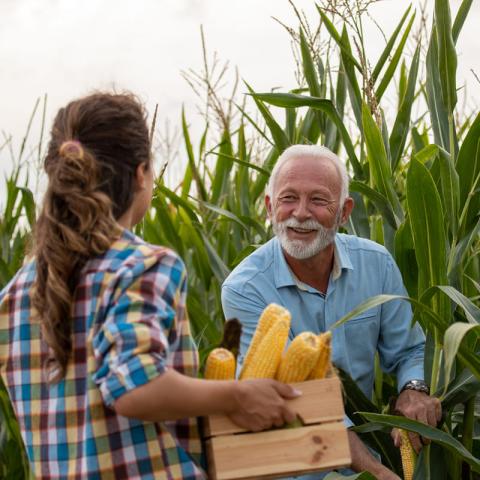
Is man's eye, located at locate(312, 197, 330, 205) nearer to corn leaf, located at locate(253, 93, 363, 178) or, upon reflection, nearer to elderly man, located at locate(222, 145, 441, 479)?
elderly man, located at locate(222, 145, 441, 479)

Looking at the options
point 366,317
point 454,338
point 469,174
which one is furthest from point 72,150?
point 469,174

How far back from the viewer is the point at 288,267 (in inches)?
108

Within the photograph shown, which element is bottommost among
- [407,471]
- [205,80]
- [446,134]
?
[407,471]

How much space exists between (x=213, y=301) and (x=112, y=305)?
248 centimetres

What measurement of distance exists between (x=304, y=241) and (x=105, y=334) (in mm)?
1171

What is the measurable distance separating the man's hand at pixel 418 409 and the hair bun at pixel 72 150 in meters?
1.18

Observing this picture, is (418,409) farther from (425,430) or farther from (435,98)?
(435,98)

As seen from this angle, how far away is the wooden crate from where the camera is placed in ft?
5.76

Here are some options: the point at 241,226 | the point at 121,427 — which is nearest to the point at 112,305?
the point at 121,427

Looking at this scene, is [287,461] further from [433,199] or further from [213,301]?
[213,301]

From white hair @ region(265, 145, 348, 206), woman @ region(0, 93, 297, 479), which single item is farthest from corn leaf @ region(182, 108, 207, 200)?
woman @ region(0, 93, 297, 479)

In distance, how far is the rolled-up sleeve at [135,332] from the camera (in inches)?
62.6

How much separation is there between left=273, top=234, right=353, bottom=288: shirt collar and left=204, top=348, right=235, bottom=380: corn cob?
910 mm

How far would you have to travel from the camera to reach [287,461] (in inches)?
69.7
